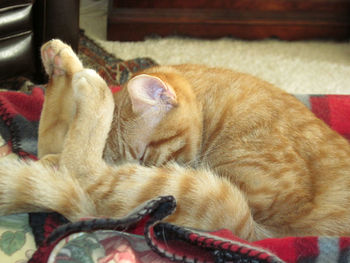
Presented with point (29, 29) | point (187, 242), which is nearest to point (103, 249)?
point (187, 242)

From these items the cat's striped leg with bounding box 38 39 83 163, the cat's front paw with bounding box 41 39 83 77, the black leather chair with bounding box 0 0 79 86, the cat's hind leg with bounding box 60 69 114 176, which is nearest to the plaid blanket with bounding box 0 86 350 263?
the cat's hind leg with bounding box 60 69 114 176

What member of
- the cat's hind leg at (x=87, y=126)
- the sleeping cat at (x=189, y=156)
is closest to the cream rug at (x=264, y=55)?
the sleeping cat at (x=189, y=156)

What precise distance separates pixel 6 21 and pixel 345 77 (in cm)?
181

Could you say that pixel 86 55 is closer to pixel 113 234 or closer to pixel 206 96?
pixel 206 96

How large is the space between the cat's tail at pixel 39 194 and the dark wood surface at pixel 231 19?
176 centimetres

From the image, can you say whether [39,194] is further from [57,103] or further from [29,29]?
[29,29]

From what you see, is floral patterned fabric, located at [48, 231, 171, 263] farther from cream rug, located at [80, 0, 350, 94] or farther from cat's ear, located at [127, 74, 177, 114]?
cream rug, located at [80, 0, 350, 94]

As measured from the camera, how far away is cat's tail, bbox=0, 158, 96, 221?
3.50 feet

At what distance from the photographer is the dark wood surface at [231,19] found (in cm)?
273

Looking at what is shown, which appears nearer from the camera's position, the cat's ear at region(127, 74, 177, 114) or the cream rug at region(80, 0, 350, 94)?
the cat's ear at region(127, 74, 177, 114)

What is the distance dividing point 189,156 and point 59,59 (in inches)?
19.1

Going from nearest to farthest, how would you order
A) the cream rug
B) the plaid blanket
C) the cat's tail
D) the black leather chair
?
the plaid blanket
the cat's tail
the black leather chair
the cream rug

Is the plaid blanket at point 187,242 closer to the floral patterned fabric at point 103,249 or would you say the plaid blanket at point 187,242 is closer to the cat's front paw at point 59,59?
the floral patterned fabric at point 103,249

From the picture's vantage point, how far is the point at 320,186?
3.93 feet
